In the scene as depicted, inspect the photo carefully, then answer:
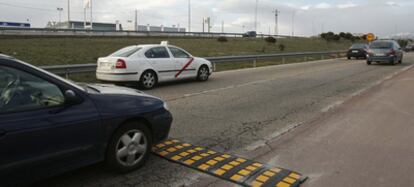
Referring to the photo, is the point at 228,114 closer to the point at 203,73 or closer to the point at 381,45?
the point at 203,73

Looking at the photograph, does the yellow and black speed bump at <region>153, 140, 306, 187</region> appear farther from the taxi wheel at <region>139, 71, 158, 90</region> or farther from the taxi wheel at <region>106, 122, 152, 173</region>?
the taxi wheel at <region>139, 71, 158, 90</region>

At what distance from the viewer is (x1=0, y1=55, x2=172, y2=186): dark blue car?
3.20 m

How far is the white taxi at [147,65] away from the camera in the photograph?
36.6 ft

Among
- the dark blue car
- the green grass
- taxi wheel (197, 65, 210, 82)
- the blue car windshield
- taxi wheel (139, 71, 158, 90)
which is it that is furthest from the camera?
the blue car windshield

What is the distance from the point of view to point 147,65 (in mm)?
11648

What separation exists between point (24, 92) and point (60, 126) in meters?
0.45

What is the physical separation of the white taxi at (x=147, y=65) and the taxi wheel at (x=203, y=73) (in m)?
0.24

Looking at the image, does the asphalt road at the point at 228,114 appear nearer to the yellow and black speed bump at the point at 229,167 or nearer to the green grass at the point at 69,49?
the yellow and black speed bump at the point at 229,167

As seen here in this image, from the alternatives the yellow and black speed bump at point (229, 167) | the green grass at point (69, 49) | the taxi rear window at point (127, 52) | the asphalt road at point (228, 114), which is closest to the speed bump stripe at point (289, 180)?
the yellow and black speed bump at point (229, 167)

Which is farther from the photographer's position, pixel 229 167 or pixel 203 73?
pixel 203 73

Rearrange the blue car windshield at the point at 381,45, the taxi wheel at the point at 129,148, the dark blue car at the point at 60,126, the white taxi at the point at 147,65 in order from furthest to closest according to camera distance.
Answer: the blue car windshield at the point at 381,45 → the white taxi at the point at 147,65 → the taxi wheel at the point at 129,148 → the dark blue car at the point at 60,126

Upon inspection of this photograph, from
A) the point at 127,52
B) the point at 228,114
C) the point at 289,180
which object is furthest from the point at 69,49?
the point at 289,180

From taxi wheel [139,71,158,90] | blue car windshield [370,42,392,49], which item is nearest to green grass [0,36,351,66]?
taxi wheel [139,71,158,90]

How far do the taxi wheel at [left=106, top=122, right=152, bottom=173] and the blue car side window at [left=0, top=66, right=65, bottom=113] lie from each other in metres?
0.81
